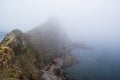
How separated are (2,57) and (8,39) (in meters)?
27.1

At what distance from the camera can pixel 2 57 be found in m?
138

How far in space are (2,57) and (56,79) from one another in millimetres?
65920

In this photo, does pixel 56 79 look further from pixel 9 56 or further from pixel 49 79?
pixel 9 56

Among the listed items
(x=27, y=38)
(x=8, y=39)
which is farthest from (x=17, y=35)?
(x=27, y=38)

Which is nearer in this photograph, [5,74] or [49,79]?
[5,74]

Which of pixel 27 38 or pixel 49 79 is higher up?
pixel 27 38

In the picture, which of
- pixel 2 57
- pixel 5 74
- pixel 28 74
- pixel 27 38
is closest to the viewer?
pixel 5 74

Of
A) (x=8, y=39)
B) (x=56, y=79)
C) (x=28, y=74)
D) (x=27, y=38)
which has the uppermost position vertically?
(x=27, y=38)

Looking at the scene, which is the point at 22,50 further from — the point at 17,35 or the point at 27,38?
the point at 27,38

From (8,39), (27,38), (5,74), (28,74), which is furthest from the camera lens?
(27,38)

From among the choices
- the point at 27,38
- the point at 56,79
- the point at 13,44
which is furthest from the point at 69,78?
the point at 13,44

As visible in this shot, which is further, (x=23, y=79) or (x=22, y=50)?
(x=22, y=50)

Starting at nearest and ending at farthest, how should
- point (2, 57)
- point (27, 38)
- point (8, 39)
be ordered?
point (2, 57)
point (8, 39)
point (27, 38)

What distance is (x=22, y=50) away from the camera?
167 meters
